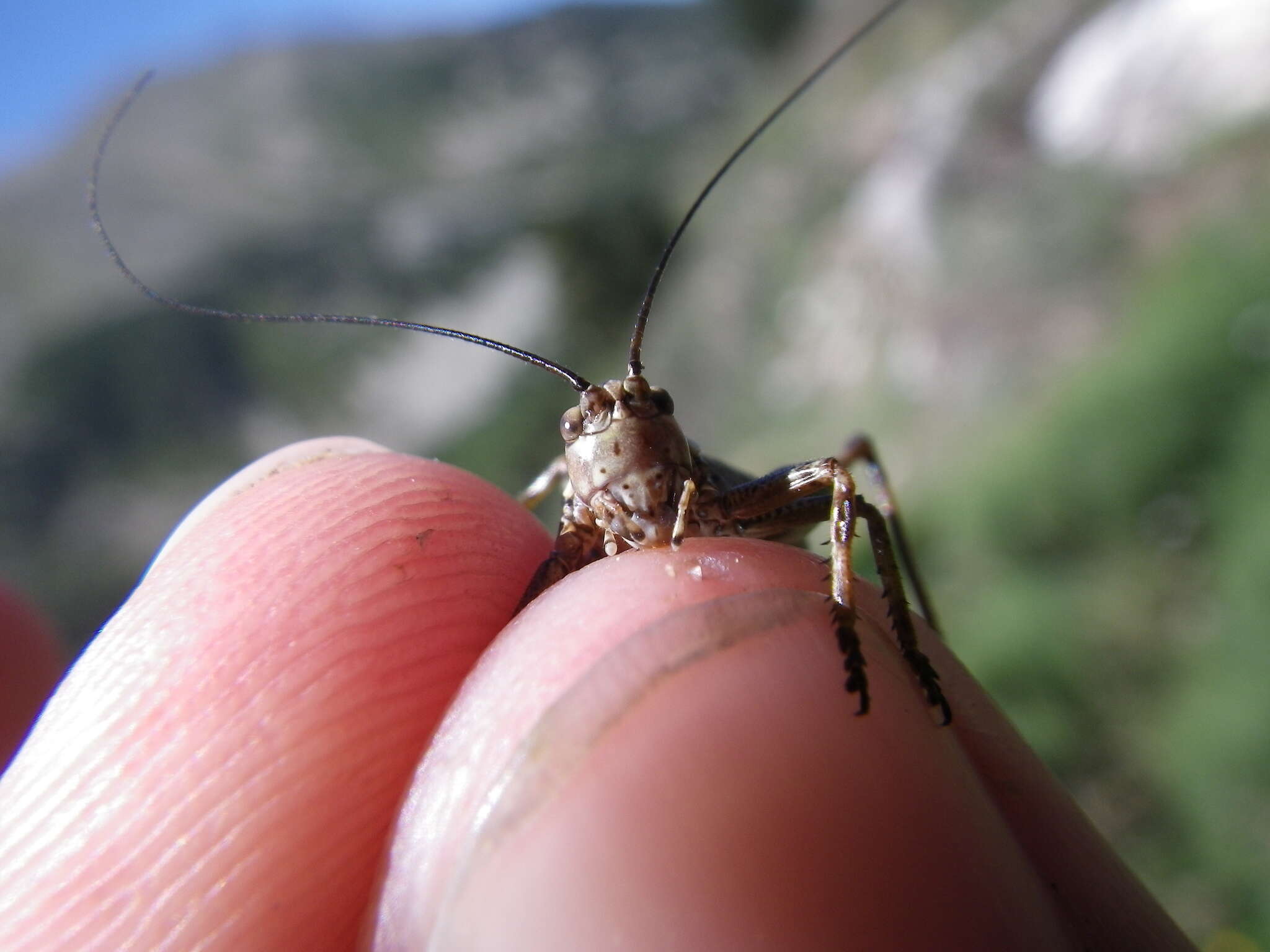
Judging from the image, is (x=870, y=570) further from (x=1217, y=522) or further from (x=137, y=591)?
(x=137, y=591)

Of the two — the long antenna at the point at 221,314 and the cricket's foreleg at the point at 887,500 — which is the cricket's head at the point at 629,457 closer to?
the long antenna at the point at 221,314

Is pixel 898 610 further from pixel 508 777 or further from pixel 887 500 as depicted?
pixel 887 500

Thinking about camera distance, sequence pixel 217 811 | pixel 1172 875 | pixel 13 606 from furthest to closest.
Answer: pixel 1172 875 → pixel 13 606 → pixel 217 811

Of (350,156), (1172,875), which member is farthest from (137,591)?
(350,156)

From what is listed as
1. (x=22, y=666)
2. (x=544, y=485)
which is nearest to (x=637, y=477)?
(x=544, y=485)

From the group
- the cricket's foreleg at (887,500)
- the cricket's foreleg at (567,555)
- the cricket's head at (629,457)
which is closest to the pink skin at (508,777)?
the cricket's foreleg at (567,555)

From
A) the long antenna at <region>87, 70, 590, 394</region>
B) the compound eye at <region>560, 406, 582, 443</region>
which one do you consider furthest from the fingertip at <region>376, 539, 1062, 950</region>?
the long antenna at <region>87, 70, 590, 394</region>
